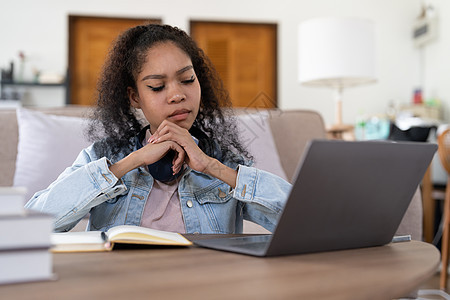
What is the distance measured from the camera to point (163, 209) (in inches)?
45.2

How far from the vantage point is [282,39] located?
5121 mm

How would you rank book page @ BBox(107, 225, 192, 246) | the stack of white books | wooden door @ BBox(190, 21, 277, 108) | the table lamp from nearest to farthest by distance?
the stack of white books, book page @ BBox(107, 225, 192, 246), the table lamp, wooden door @ BBox(190, 21, 277, 108)

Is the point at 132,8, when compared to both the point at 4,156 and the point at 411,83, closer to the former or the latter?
the point at 411,83

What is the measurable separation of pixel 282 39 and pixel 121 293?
190 inches

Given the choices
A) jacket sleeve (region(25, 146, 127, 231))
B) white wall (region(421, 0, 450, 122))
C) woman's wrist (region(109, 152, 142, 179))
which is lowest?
jacket sleeve (region(25, 146, 127, 231))

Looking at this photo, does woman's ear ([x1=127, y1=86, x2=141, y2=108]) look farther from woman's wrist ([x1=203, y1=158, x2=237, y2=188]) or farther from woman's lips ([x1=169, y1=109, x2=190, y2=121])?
woman's wrist ([x1=203, y1=158, x2=237, y2=188])

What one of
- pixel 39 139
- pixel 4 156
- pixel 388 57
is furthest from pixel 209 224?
pixel 388 57

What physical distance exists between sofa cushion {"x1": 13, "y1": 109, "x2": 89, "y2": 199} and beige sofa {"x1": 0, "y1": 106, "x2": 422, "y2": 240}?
0.06 meters

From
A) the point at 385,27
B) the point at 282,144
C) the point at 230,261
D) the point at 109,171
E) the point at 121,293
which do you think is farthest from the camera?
the point at 385,27

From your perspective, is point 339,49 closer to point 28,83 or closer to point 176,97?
point 176,97

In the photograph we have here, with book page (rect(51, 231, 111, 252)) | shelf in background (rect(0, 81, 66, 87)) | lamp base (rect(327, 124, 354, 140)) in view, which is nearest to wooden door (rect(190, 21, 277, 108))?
shelf in background (rect(0, 81, 66, 87))

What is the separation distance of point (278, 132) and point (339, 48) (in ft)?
3.72

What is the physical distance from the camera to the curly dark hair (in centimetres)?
125

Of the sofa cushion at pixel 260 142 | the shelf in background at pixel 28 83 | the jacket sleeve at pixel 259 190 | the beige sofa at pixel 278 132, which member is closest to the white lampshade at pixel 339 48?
the beige sofa at pixel 278 132
